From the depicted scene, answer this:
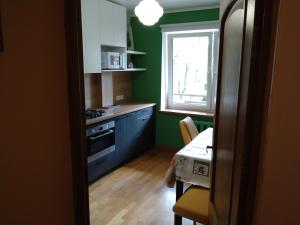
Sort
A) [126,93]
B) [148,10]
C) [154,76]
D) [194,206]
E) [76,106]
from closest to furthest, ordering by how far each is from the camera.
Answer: [76,106] < [194,206] < [148,10] < [154,76] < [126,93]

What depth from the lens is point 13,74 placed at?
958 millimetres

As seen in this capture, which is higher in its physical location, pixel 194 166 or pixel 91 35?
pixel 91 35

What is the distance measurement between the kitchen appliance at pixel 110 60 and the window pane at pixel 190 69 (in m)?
1.12

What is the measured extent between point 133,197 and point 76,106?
200 cm

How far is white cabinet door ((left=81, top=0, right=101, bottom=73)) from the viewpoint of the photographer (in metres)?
3.01

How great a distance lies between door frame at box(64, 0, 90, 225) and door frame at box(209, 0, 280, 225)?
717 millimetres

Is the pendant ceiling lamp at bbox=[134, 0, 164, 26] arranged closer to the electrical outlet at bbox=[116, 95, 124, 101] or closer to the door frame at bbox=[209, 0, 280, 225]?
the door frame at bbox=[209, 0, 280, 225]

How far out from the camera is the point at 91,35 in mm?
3129

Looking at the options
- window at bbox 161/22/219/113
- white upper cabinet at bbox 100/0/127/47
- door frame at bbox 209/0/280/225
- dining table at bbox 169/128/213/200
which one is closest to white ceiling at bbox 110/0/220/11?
white upper cabinet at bbox 100/0/127/47

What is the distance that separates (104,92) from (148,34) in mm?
1359

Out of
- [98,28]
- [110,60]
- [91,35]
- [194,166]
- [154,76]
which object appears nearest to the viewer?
[194,166]

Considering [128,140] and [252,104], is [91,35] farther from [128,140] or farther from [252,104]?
[252,104]

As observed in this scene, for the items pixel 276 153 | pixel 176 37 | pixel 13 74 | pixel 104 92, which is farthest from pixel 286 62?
pixel 176 37

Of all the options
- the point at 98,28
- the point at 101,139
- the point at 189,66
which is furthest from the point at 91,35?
the point at 189,66
